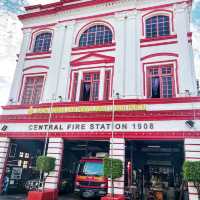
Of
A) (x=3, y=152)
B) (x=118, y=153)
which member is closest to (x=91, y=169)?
(x=118, y=153)

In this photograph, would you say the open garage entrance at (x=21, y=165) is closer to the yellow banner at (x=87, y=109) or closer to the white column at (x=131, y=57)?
the yellow banner at (x=87, y=109)

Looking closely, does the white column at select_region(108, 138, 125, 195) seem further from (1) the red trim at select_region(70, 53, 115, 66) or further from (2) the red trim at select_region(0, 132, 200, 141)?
(1) the red trim at select_region(70, 53, 115, 66)

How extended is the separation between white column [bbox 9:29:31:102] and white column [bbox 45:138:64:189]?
5479 millimetres

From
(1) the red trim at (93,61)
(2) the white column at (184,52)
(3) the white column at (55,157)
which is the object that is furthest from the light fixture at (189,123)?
(3) the white column at (55,157)

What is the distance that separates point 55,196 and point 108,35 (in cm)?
1225

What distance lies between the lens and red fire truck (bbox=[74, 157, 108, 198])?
14500mm

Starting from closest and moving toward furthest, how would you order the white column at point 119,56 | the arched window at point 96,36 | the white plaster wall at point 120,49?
the white plaster wall at point 120,49 < the white column at point 119,56 < the arched window at point 96,36

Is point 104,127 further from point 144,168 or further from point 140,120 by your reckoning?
point 144,168

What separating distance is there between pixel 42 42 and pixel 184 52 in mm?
12041

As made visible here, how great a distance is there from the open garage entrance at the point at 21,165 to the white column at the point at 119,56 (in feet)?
29.5

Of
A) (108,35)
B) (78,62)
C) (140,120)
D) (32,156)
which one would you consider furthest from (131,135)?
(32,156)

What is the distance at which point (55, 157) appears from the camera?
14.9 metres

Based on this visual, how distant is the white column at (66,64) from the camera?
1705 cm

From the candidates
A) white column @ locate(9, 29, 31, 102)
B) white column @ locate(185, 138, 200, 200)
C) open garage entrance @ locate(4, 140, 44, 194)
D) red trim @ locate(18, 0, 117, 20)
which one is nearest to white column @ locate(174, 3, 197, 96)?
white column @ locate(185, 138, 200, 200)
